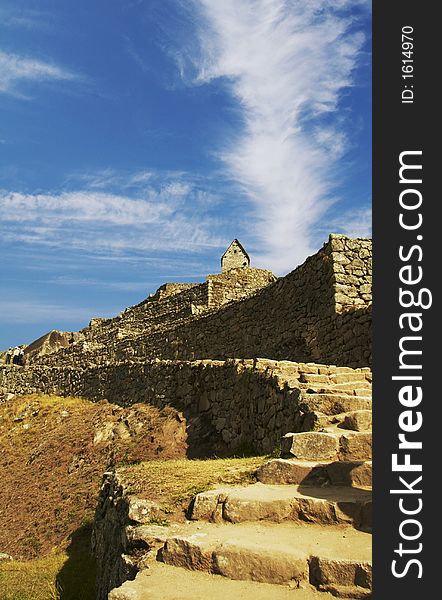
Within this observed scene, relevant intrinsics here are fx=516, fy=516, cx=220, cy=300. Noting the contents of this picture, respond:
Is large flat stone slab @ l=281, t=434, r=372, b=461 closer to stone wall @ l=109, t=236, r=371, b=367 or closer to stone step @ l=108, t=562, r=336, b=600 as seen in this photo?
stone step @ l=108, t=562, r=336, b=600

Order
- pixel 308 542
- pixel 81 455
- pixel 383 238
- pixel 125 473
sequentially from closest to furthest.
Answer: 1. pixel 383 238
2. pixel 308 542
3. pixel 125 473
4. pixel 81 455

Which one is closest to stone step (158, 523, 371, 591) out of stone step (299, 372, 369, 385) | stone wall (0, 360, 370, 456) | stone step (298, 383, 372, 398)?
stone wall (0, 360, 370, 456)

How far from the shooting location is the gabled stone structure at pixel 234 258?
141ft

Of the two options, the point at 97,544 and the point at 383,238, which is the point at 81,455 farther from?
the point at 383,238

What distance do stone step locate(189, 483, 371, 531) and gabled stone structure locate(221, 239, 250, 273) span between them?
119 ft

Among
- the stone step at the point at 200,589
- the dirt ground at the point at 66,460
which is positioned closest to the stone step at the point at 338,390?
Result: the stone step at the point at 200,589

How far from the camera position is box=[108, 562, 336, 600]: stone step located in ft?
15.5

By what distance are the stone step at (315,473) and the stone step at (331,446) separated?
21 cm

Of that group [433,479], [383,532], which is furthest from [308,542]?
[433,479]

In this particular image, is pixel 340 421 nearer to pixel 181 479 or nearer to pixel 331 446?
pixel 331 446

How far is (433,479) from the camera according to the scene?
14.0 feet

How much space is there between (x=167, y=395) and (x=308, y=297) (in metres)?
5.47

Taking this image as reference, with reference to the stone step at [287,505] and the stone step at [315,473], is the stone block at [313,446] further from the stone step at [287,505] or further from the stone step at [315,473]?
the stone step at [287,505]

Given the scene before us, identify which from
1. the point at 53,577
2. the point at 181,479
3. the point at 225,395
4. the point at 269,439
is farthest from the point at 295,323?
the point at 53,577
